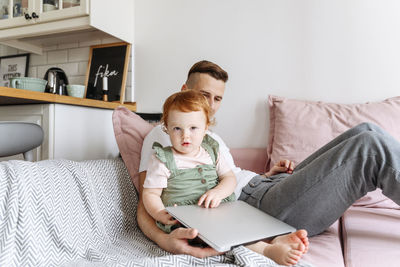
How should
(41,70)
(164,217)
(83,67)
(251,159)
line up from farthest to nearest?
Answer: (41,70), (83,67), (251,159), (164,217)

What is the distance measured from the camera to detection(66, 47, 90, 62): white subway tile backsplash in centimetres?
200

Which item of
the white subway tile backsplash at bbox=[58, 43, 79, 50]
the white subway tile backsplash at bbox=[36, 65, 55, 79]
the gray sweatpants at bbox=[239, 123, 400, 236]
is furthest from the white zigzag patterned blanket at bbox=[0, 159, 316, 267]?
the white subway tile backsplash at bbox=[36, 65, 55, 79]

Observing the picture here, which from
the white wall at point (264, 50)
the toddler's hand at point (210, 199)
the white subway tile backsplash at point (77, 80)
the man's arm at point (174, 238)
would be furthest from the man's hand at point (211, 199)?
the white subway tile backsplash at point (77, 80)

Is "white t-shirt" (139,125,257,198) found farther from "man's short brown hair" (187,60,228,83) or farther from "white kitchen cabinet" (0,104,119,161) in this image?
"white kitchen cabinet" (0,104,119,161)

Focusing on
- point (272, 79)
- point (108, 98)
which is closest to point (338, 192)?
point (272, 79)

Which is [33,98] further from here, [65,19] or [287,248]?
[287,248]

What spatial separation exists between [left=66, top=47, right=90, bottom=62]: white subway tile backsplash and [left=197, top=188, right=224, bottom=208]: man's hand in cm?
157

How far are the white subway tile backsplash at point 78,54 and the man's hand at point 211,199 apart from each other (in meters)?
1.57

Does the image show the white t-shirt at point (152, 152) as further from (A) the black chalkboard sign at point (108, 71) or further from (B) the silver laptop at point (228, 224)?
(A) the black chalkboard sign at point (108, 71)

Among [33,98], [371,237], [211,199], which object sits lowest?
[371,237]

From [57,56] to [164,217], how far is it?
1756 millimetres

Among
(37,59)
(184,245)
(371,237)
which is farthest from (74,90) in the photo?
(371,237)

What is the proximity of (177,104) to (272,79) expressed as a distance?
0.90 metres

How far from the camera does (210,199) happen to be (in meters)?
0.79
